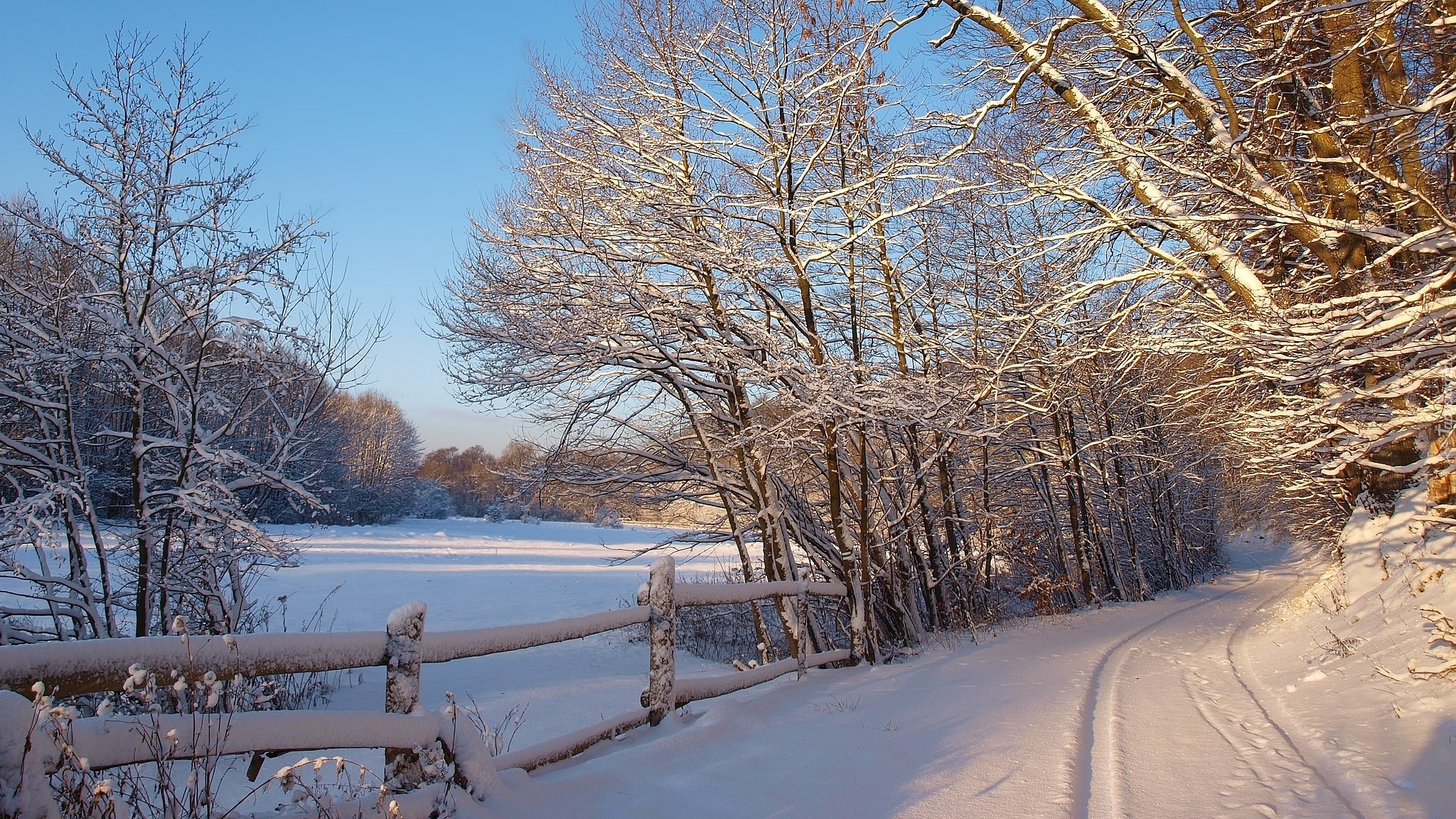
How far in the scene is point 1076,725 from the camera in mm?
5277

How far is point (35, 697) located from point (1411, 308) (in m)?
7.10

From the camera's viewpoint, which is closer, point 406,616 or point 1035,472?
point 406,616

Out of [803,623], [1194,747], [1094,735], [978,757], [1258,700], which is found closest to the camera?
[978,757]

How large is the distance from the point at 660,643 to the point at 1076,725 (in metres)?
2.98

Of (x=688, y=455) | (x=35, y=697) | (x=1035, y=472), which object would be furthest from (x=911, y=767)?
(x=1035, y=472)

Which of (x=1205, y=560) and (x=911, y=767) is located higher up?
(x=911, y=767)

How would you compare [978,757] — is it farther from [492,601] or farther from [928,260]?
[492,601]

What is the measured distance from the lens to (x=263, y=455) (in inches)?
452

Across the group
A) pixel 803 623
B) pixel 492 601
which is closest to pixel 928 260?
pixel 803 623

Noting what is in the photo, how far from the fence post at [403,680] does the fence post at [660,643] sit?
1897 mm

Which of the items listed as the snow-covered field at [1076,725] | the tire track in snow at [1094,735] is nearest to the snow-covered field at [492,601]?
the snow-covered field at [1076,725]

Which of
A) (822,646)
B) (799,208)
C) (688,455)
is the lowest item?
(822,646)

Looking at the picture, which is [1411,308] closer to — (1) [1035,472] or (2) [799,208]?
(2) [799,208]

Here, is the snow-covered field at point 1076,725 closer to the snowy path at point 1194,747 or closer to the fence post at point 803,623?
the snowy path at point 1194,747
